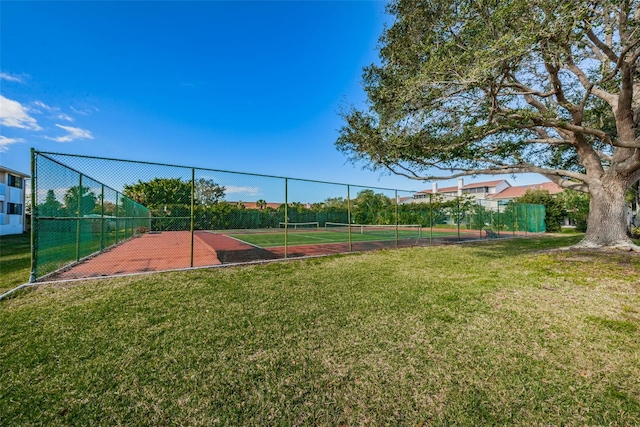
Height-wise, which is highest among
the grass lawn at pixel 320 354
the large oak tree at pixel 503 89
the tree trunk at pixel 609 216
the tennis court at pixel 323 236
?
the large oak tree at pixel 503 89

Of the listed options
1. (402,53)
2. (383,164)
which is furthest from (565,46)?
(383,164)

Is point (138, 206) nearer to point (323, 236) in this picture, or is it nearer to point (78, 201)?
point (78, 201)

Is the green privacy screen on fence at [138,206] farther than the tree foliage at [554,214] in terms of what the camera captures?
No

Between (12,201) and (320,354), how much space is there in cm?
3086

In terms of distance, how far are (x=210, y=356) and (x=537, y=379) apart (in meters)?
2.83

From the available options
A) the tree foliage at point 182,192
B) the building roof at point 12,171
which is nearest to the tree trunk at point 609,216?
the tree foliage at point 182,192

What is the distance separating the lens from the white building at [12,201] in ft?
64.1

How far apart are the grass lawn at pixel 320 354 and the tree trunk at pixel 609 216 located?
453 cm

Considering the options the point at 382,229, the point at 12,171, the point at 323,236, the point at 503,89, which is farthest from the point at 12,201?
the point at 503,89

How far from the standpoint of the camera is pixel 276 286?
15.7 ft

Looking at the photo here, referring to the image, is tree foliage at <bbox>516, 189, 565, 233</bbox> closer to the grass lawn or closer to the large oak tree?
the large oak tree

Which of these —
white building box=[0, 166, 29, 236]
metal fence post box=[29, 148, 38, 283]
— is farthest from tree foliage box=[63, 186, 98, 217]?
white building box=[0, 166, 29, 236]

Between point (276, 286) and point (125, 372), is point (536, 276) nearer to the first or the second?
point (276, 286)

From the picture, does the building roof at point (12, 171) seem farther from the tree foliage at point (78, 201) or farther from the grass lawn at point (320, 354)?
the grass lawn at point (320, 354)
